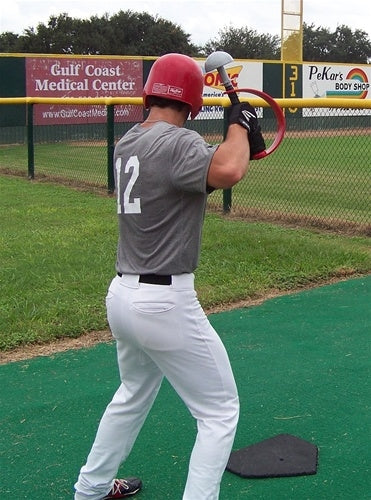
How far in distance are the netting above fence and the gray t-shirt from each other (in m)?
6.23

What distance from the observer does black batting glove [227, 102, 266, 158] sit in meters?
2.74

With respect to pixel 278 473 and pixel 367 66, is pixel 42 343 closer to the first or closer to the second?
pixel 278 473

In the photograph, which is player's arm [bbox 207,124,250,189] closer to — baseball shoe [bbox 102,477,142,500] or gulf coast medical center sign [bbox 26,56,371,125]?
baseball shoe [bbox 102,477,142,500]

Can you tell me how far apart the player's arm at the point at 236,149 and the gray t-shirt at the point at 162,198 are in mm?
45

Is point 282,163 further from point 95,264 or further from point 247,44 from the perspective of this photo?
point 247,44

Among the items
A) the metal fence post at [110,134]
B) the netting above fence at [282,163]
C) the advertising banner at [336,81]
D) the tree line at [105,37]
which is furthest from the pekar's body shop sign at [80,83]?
the tree line at [105,37]

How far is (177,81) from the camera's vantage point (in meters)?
2.78

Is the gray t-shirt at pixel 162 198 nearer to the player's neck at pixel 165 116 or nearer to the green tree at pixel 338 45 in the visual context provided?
the player's neck at pixel 165 116

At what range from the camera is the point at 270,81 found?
101ft

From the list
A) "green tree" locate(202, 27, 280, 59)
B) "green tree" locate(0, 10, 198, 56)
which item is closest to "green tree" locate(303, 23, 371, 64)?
"green tree" locate(202, 27, 280, 59)

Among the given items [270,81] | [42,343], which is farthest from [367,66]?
[42,343]

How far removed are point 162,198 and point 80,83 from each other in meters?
23.5

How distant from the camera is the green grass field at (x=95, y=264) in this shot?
19.1ft

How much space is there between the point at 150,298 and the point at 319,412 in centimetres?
185
